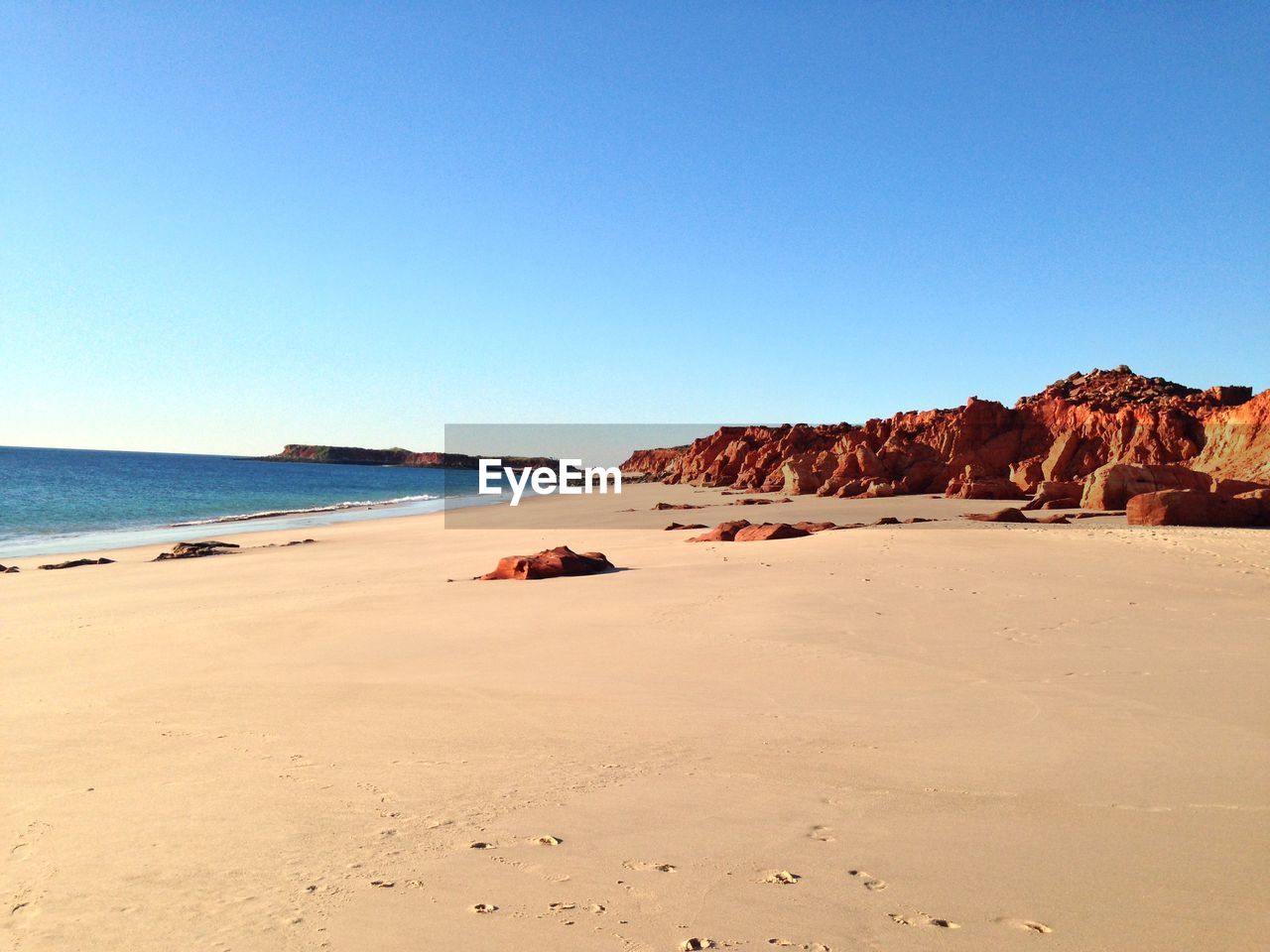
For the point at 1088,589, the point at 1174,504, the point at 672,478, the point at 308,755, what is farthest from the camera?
the point at 672,478

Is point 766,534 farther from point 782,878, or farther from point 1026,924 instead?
point 1026,924

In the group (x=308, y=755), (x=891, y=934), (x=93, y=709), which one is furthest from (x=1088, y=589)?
(x=93, y=709)

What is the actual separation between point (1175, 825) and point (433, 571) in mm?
13372

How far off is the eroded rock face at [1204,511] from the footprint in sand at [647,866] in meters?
17.0

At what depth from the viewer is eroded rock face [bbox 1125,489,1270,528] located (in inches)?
651

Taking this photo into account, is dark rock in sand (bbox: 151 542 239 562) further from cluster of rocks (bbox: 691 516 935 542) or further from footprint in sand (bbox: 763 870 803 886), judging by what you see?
footprint in sand (bbox: 763 870 803 886)

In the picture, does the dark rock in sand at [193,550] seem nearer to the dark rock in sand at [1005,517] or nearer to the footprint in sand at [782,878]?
the dark rock in sand at [1005,517]

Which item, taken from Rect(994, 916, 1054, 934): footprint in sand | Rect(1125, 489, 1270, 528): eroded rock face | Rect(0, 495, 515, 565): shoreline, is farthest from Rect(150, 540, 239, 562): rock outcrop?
Rect(1125, 489, 1270, 528): eroded rock face

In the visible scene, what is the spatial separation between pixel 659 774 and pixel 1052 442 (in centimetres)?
3913

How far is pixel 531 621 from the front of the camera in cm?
922

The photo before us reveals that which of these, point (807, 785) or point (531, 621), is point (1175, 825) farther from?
point (531, 621)

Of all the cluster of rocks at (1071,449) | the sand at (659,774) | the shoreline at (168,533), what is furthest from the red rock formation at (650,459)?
the sand at (659,774)

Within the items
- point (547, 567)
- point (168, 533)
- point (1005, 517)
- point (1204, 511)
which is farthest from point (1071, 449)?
point (168, 533)

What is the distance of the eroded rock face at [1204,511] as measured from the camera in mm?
16531
